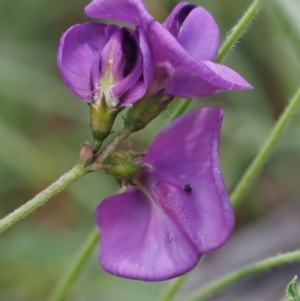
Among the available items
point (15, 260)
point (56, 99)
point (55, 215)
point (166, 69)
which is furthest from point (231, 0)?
point (166, 69)

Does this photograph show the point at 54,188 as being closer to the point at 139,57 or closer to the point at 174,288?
the point at 139,57

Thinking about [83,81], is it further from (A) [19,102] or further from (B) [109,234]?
(A) [19,102]

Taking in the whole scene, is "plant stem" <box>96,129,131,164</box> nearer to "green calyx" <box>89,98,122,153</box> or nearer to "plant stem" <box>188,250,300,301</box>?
"green calyx" <box>89,98,122,153</box>

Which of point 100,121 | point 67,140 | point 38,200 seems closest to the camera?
point 38,200

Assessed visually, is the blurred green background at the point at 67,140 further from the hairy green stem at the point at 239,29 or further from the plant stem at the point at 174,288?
the hairy green stem at the point at 239,29

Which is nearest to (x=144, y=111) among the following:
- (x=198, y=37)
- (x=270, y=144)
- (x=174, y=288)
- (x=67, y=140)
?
(x=198, y=37)

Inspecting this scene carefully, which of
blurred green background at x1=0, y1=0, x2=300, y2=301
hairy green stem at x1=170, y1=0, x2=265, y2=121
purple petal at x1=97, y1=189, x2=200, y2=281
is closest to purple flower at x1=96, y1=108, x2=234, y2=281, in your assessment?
purple petal at x1=97, y1=189, x2=200, y2=281
